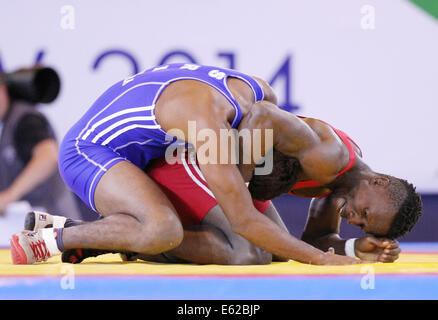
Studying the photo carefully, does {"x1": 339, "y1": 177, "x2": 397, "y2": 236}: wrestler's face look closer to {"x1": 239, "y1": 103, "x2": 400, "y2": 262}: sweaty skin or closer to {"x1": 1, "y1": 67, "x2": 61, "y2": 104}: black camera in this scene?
{"x1": 239, "y1": 103, "x2": 400, "y2": 262}: sweaty skin

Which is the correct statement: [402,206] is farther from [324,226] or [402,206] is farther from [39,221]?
[39,221]

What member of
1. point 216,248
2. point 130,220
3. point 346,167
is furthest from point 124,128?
point 346,167

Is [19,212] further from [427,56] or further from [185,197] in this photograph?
[427,56]

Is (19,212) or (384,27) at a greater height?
(384,27)

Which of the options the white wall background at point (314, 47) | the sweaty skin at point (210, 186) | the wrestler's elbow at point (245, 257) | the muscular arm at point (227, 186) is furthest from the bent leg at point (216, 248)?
the white wall background at point (314, 47)

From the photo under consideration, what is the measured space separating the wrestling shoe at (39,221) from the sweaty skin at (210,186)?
1.22ft

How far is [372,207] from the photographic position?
267 cm

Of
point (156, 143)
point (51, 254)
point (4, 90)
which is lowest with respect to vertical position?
point (51, 254)

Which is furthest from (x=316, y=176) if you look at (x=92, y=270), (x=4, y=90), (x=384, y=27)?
(x=384, y=27)

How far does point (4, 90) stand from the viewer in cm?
159

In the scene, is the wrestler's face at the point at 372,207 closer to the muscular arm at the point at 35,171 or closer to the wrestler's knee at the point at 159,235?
the wrestler's knee at the point at 159,235

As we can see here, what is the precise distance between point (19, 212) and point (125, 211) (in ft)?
7.45

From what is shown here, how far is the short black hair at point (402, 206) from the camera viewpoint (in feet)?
8.80

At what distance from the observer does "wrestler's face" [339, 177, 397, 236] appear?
267cm
